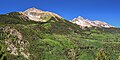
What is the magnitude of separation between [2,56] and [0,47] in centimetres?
208

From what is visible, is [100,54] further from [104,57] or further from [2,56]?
[2,56]

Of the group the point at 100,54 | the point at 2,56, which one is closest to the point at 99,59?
the point at 100,54

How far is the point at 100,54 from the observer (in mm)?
95938

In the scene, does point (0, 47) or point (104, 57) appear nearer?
point (0, 47)

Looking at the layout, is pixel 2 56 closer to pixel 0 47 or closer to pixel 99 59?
pixel 0 47

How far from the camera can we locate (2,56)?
178ft

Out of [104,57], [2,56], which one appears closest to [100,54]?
[104,57]

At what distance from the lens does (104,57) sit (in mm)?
95812

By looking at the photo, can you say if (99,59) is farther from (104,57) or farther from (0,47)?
(0,47)

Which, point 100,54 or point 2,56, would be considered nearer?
point 2,56

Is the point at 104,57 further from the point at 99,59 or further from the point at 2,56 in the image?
the point at 2,56

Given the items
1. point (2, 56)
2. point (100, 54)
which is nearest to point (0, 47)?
point (2, 56)

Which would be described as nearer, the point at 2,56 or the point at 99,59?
the point at 2,56

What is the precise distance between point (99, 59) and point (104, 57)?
2113 mm
